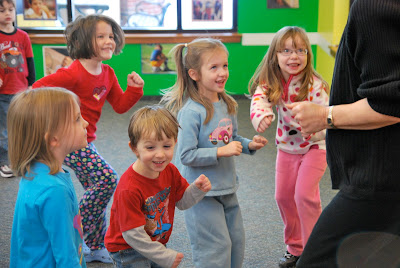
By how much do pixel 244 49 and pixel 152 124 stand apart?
523 cm

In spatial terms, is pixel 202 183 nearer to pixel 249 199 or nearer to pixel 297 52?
pixel 297 52

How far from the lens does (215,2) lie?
22.7 feet

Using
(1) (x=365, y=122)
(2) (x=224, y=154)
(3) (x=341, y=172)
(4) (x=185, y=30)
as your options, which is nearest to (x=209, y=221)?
(2) (x=224, y=154)

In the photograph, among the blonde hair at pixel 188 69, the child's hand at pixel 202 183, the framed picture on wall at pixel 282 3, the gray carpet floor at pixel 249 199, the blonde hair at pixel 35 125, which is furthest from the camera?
the framed picture on wall at pixel 282 3

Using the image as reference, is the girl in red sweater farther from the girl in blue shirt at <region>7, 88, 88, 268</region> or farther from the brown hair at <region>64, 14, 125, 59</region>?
the girl in blue shirt at <region>7, 88, 88, 268</region>

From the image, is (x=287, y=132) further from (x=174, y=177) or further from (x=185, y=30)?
(x=185, y=30)

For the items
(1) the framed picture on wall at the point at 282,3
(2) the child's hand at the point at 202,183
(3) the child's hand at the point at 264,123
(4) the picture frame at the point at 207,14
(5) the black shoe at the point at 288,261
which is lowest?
(5) the black shoe at the point at 288,261

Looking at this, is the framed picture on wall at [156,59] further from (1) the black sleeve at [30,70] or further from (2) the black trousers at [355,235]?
(2) the black trousers at [355,235]

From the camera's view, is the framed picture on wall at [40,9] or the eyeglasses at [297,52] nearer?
the eyeglasses at [297,52]

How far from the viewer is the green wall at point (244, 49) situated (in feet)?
22.3

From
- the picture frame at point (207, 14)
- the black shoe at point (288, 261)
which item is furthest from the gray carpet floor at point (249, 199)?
the picture frame at point (207, 14)

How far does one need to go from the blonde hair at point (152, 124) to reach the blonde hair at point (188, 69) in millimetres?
404

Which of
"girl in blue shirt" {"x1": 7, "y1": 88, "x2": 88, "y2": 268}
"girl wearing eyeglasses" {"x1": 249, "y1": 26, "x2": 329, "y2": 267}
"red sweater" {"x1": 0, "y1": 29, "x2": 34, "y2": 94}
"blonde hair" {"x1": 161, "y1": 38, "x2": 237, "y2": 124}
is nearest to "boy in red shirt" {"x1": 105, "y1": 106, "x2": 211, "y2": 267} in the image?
"girl in blue shirt" {"x1": 7, "y1": 88, "x2": 88, "y2": 268}

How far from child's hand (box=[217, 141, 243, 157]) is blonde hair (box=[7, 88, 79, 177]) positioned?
711 millimetres
